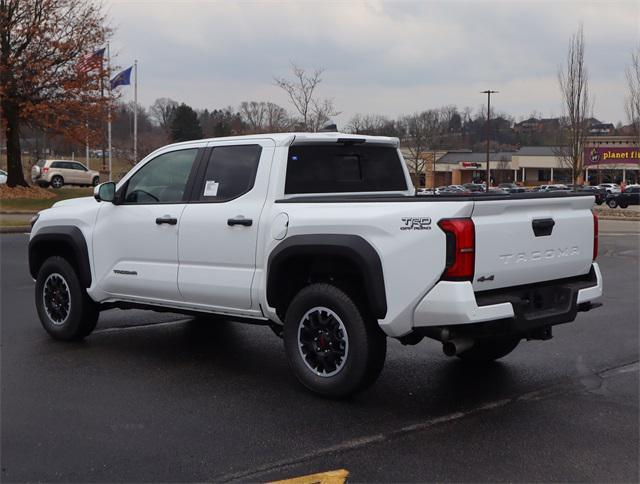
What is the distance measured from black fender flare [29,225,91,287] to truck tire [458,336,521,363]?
3.63 m

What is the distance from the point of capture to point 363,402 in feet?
17.3

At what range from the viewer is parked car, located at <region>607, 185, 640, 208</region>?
46.9 m

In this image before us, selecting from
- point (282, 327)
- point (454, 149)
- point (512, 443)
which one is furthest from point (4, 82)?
point (454, 149)

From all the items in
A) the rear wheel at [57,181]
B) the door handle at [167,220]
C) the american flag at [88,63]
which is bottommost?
the door handle at [167,220]

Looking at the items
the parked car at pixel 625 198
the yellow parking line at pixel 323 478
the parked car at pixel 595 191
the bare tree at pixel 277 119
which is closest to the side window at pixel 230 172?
the yellow parking line at pixel 323 478

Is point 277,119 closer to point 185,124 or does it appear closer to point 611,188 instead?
point 185,124

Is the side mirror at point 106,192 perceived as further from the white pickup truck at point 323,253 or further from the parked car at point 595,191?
the parked car at point 595,191

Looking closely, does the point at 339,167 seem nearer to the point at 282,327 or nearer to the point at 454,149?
the point at 282,327

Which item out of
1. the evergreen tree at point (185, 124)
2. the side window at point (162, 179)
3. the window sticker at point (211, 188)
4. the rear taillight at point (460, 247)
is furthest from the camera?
the evergreen tree at point (185, 124)

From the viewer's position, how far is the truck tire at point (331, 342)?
4.99m

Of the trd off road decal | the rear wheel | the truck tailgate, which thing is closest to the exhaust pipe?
the truck tailgate

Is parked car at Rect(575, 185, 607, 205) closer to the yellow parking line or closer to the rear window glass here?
the rear window glass

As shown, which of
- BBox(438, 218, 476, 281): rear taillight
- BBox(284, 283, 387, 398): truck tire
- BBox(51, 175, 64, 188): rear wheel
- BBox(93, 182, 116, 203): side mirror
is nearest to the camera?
BBox(438, 218, 476, 281): rear taillight

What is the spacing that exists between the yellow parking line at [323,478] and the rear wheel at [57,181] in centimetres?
3912
